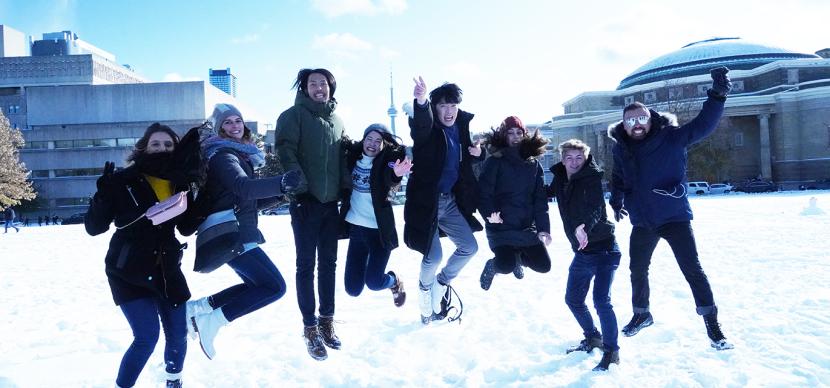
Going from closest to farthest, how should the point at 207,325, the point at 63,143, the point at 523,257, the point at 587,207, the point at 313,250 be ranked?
the point at 207,325
the point at 587,207
the point at 313,250
the point at 523,257
the point at 63,143

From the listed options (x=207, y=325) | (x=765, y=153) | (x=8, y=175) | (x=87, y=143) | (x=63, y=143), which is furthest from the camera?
(x=63, y=143)

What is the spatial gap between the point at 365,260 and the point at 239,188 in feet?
5.39

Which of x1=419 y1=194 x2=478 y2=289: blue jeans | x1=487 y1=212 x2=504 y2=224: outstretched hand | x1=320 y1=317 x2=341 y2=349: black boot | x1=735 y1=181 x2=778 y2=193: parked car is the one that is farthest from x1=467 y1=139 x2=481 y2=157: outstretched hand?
x1=735 y1=181 x2=778 y2=193: parked car

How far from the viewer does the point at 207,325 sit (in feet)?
14.1

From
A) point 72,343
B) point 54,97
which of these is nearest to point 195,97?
point 54,97

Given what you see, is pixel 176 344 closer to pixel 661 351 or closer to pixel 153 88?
pixel 661 351

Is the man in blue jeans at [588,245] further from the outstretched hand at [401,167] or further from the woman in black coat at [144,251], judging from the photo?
the woman in black coat at [144,251]

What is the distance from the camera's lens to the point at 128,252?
3.60 metres

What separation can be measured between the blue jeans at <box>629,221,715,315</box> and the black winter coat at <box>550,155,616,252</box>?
49 cm

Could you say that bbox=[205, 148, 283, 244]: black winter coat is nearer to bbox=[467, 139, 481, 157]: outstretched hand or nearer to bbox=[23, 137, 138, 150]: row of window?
bbox=[467, 139, 481, 157]: outstretched hand

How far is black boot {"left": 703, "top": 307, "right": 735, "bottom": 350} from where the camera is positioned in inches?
181

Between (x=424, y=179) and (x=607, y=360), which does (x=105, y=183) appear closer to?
(x=424, y=179)

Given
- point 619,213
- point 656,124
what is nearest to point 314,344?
point 619,213

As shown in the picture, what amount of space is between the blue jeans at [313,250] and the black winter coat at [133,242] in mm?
1195
